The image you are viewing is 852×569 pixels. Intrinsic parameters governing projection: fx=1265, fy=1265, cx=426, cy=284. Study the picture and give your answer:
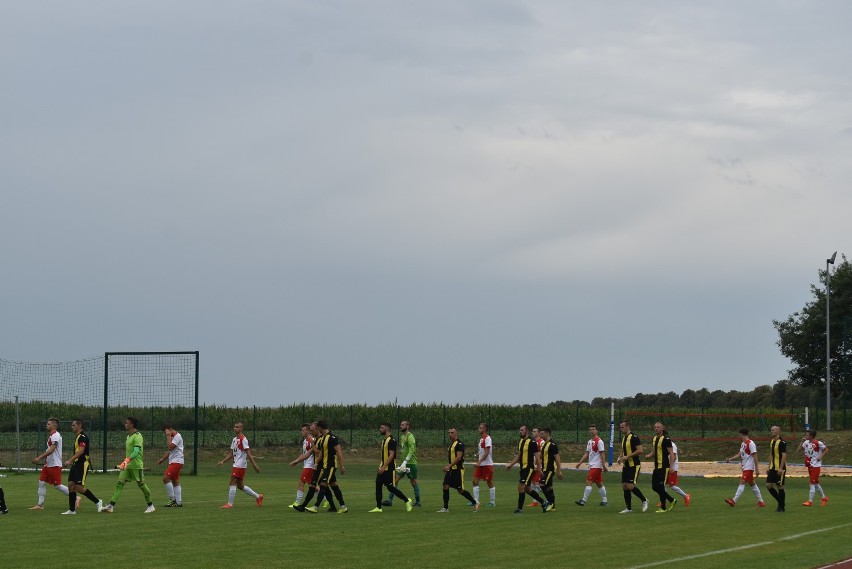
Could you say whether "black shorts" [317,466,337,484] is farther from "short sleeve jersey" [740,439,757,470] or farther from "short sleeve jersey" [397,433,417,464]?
"short sleeve jersey" [740,439,757,470]

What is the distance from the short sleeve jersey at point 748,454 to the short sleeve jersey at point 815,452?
64.4 inches

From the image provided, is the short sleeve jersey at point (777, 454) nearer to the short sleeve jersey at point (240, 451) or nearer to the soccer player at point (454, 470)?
the soccer player at point (454, 470)

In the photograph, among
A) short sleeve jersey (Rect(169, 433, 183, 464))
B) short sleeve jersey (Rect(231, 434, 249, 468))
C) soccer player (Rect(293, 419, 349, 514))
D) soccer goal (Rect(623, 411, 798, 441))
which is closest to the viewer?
soccer player (Rect(293, 419, 349, 514))

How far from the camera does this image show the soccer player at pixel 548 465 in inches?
1112

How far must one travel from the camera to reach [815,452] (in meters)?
30.1

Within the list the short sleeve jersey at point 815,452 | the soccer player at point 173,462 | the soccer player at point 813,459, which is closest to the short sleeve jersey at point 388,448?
the soccer player at point 173,462

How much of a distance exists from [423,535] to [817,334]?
79.0m

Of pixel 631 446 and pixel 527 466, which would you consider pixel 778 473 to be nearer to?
pixel 631 446

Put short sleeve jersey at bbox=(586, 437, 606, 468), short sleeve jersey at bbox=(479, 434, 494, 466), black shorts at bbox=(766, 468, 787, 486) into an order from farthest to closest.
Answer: short sleeve jersey at bbox=(586, 437, 606, 468) < short sleeve jersey at bbox=(479, 434, 494, 466) < black shorts at bbox=(766, 468, 787, 486)

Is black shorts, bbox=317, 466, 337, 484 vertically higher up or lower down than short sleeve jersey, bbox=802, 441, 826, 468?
lower down

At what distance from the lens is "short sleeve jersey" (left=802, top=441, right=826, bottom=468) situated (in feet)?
98.1

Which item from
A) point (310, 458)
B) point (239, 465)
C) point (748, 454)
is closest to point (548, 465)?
point (748, 454)

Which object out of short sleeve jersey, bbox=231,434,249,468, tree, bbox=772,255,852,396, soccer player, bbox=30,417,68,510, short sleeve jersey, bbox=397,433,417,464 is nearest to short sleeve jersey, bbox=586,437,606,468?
short sleeve jersey, bbox=397,433,417,464

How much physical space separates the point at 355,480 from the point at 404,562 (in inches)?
1038
